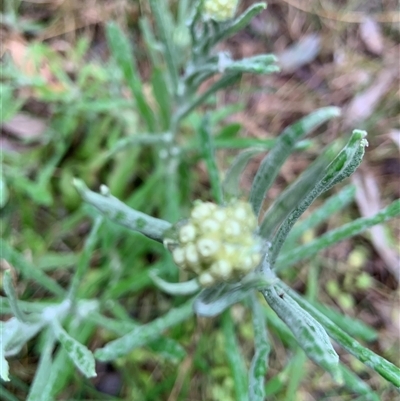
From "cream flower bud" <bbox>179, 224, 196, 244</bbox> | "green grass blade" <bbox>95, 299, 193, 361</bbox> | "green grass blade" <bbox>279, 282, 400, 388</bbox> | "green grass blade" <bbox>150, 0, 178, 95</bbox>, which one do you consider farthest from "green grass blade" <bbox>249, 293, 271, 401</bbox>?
"green grass blade" <bbox>150, 0, 178, 95</bbox>

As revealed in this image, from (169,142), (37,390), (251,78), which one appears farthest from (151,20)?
(37,390)

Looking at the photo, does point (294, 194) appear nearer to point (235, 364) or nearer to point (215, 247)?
point (215, 247)

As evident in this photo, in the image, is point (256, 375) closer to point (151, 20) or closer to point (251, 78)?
point (251, 78)

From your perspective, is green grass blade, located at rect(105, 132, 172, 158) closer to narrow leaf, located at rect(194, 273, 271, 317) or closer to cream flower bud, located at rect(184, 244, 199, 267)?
narrow leaf, located at rect(194, 273, 271, 317)

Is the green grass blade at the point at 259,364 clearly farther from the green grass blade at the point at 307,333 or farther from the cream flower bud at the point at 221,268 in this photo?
the cream flower bud at the point at 221,268

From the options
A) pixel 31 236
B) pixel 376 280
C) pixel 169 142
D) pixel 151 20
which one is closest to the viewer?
pixel 169 142

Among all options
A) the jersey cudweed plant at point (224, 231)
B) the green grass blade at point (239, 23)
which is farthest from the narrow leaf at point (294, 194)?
the green grass blade at point (239, 23)

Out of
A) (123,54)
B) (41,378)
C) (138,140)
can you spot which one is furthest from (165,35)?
(41,378)
